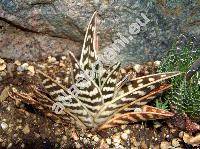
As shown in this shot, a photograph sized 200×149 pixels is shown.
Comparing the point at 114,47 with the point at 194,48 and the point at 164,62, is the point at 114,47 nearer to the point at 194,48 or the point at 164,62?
the point at 164,62

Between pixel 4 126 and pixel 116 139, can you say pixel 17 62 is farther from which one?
pixel 116 139

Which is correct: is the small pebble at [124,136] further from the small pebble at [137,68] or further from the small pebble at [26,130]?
the small pebble at [26,130]

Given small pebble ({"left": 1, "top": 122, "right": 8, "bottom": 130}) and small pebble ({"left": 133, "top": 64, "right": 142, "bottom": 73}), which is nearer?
small pebble ({"left": 1, "top": 122, "right": 8, "bottom": 130})

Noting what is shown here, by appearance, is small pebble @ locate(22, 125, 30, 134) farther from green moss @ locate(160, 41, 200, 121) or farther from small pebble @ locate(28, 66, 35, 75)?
green moss @ locate(160, 41, 200, 121)

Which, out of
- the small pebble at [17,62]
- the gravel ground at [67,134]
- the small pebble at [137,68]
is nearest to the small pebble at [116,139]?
the gravel ground at [67,134]

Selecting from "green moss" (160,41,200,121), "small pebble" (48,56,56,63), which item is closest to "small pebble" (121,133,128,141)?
"green moss" (160,41,200,121)

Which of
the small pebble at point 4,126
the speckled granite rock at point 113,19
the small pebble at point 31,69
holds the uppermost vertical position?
the speckled granite rock at point 113,19

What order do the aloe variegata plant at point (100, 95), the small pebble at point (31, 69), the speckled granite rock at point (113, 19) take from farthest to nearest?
the small pebble at point (31, 69) < the speckled granite rock at point (113, 19) < the aloe variegata plant at point (100, 95)
